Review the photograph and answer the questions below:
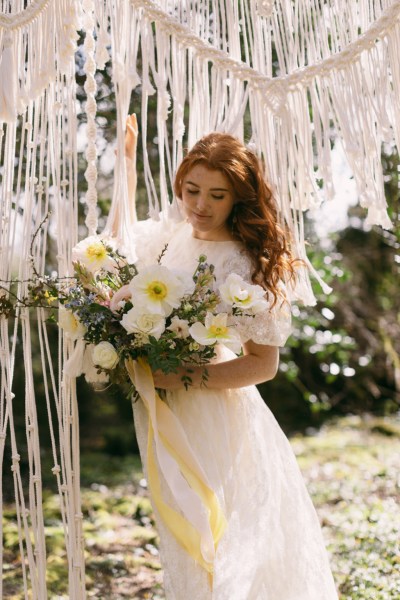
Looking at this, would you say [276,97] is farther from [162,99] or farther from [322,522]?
[322,522]

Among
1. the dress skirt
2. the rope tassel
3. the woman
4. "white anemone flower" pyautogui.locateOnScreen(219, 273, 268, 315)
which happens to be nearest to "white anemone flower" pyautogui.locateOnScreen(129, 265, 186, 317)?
→ "white anemone flower" pyautogui.locateOnScreen(219, 273, 268, 315)

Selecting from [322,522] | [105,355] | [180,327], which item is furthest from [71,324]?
[322,522]

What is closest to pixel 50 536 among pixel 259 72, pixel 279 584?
pixel 279 584

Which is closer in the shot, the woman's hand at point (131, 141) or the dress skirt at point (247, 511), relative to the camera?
the dress skirt at point (247, 511)

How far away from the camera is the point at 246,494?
1901 mm

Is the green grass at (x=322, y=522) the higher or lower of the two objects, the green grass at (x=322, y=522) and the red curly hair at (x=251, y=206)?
the lower

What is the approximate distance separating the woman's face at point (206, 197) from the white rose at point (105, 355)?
1.46 feet

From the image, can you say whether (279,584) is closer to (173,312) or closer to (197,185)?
(173,312)

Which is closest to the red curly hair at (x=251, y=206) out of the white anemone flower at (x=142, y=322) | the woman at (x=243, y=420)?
the woman at (x=243, y=420)

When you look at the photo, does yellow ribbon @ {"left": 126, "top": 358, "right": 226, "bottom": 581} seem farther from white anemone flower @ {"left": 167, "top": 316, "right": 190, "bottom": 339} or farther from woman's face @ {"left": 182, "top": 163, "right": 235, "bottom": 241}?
woman's face @ {"left": 182, "top": 163, "right": 235, "bottom": 241}

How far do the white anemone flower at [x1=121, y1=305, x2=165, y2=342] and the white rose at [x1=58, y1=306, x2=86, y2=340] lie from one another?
0.13 m

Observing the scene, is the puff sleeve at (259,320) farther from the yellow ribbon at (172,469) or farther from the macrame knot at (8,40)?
the macrame knot at (8,40)

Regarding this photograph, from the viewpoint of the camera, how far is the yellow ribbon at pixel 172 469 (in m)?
1.79

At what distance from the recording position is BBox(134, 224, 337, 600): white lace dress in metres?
1.81
